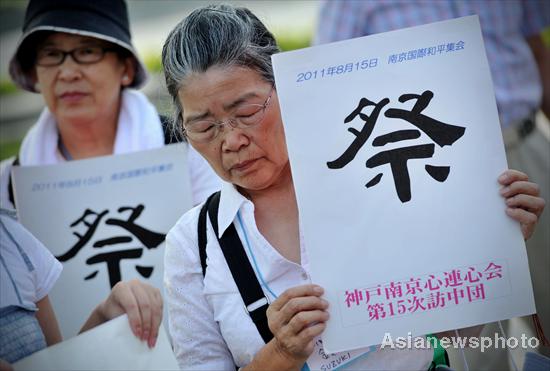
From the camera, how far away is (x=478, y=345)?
6.61ft

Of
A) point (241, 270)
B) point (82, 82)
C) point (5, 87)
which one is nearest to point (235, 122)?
point (241, 270)

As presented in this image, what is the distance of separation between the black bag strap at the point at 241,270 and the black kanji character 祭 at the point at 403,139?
0.31 m

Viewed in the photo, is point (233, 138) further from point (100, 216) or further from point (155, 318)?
point (100, 216)

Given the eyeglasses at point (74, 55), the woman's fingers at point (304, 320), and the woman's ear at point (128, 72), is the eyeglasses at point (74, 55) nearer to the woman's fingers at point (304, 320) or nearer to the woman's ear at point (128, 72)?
the woman's ear at point (128, 72)

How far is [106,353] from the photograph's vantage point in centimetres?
191

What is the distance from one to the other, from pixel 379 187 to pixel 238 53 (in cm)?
45

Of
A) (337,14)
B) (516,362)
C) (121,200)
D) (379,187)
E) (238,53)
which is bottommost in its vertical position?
(516,362)

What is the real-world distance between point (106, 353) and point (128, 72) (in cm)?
133

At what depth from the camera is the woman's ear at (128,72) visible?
9.66ft

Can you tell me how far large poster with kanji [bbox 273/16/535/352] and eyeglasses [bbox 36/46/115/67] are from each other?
4.24 feet

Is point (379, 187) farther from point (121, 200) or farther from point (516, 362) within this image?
point (121, 200)

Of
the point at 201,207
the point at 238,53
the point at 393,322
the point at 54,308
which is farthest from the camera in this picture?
the point at 54,308

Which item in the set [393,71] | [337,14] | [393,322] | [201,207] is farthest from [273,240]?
[337,14]

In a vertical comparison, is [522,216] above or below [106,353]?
above
